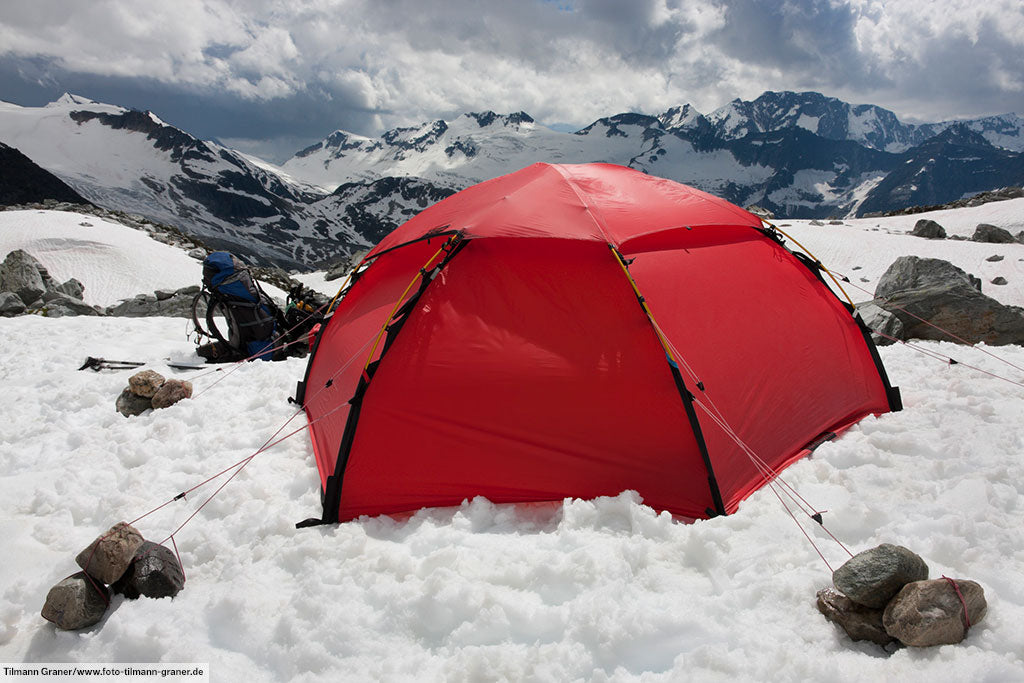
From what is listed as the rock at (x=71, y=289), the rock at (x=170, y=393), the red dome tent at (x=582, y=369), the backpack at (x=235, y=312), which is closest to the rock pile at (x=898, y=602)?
the red dome tent at (x=582, y=369)

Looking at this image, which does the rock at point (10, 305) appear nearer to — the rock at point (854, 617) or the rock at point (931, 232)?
the rock at point (854, 617)

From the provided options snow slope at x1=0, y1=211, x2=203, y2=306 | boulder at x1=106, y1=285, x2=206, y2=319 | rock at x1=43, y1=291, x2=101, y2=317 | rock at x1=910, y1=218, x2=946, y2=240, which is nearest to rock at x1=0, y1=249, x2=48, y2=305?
rock at x1=43, y1=291, x2=101, y2=317

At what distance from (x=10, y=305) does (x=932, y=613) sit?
17.7m

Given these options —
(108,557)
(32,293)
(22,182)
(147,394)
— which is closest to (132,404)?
(147,394)

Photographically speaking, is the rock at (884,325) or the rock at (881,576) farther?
the rock at (884,325)

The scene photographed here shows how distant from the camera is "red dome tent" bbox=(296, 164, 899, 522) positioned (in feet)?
15.1

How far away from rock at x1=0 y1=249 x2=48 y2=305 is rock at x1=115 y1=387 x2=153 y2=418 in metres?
11.2

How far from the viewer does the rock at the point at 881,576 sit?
3.04 meters

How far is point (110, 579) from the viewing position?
3.62 metres

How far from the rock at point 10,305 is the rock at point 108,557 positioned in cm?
1288

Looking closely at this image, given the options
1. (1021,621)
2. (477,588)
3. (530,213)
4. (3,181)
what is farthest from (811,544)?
(3,181)

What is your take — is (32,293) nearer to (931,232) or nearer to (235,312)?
(235,312)

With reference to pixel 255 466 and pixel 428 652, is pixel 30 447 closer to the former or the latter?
pixel 255 466

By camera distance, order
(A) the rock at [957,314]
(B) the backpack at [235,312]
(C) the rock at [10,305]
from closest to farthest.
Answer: (A) the rock at [957,314]
(B) the backpack at [235,312]
(C) the rock at [10,305]
